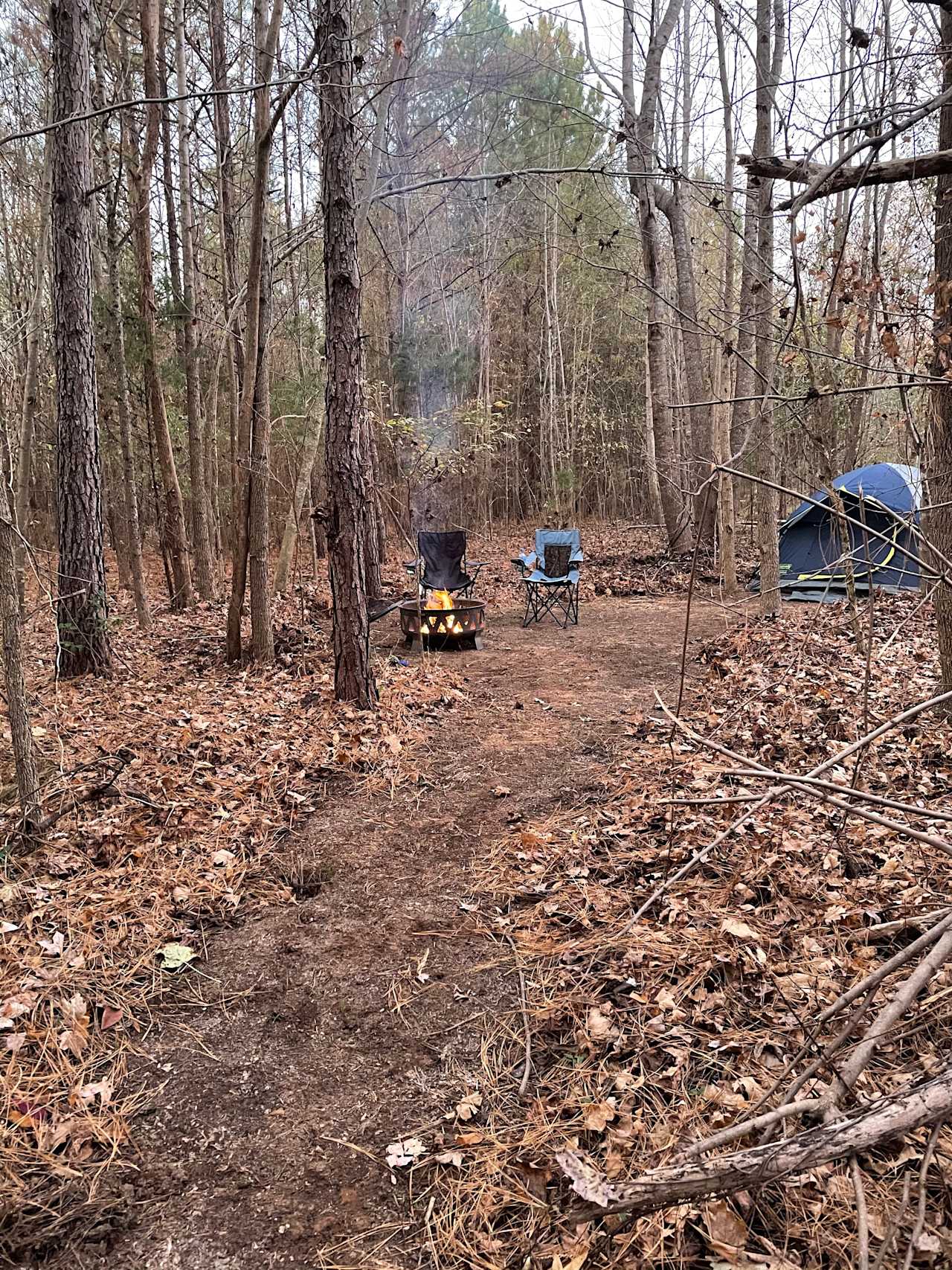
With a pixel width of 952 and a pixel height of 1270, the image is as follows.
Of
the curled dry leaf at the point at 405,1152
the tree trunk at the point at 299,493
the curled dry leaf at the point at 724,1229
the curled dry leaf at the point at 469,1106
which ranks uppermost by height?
the tree trunk at the point at 299,493

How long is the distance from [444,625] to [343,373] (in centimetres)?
293

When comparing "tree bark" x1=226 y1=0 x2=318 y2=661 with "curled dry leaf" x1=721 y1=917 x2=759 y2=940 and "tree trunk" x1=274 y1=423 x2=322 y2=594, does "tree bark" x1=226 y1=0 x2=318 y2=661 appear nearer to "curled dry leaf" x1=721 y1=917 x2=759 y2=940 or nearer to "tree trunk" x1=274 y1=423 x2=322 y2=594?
"tree trunk" x1=274 y1=423 x2=322 y2=594

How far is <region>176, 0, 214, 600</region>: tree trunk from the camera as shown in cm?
766

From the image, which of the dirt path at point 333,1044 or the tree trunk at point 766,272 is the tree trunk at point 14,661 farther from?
the tree trunk at point 766,272

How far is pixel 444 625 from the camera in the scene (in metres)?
7.16

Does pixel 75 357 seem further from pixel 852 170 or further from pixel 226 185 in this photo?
pixel 852 170

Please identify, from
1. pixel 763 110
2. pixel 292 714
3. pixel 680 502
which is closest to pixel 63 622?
pixel 292 714

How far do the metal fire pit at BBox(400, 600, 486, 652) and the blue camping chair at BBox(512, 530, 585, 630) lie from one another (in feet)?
4.17

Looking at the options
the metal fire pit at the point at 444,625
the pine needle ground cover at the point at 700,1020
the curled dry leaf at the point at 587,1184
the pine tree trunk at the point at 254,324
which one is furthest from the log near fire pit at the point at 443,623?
the curled dry leaf at the point at 587,1184

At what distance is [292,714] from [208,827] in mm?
1479

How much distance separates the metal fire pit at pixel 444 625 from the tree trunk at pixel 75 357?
107 inches

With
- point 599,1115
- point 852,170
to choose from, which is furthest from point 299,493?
point 599,1115

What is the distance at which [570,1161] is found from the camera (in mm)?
1230

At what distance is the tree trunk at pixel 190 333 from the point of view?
766 centimetres
